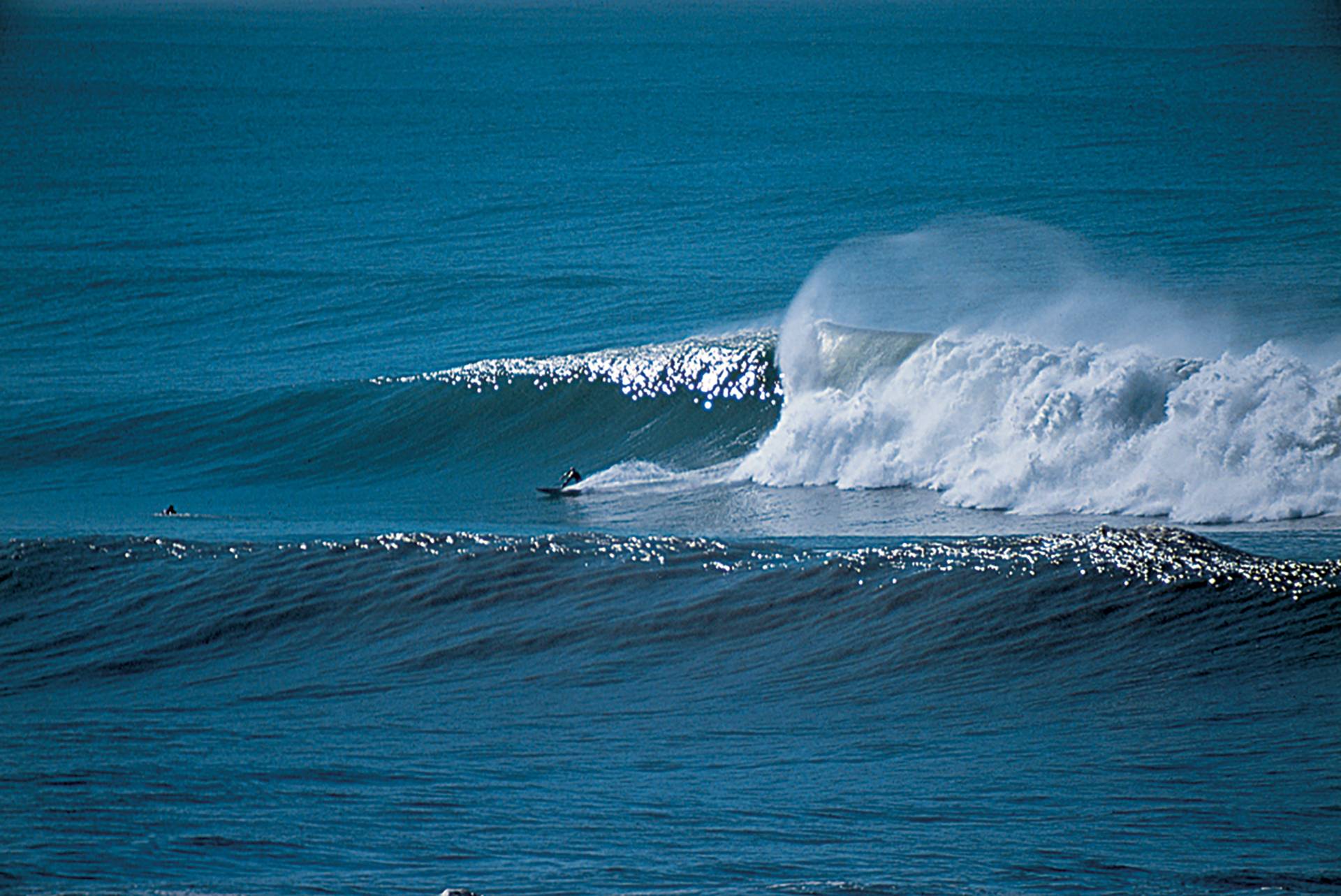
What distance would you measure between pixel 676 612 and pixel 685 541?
1.25 metres

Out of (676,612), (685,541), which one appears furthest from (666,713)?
(685,541)

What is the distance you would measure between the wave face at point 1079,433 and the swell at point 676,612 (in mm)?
4150

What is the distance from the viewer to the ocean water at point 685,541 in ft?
17.3

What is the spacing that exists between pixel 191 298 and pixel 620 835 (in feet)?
88.1

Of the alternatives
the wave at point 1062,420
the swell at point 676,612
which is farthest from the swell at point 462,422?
the swell at point 676,612

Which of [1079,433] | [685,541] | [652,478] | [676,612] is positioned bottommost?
[676,612]

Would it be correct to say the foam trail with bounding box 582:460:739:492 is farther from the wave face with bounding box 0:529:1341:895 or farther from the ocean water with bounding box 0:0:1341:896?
the wave face with bounding box 0:529:1341:895

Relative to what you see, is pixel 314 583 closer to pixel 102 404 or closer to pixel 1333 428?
pixel 1333 428

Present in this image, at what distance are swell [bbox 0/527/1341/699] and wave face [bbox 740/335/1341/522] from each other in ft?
13.6

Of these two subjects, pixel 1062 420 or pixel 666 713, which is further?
pixel 1062 420

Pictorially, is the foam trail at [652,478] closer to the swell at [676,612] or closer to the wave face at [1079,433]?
the wave face at [1079,433]

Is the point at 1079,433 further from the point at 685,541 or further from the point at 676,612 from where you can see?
the point at 676,612

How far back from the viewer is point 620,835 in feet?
17.0

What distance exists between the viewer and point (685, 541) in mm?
9328
